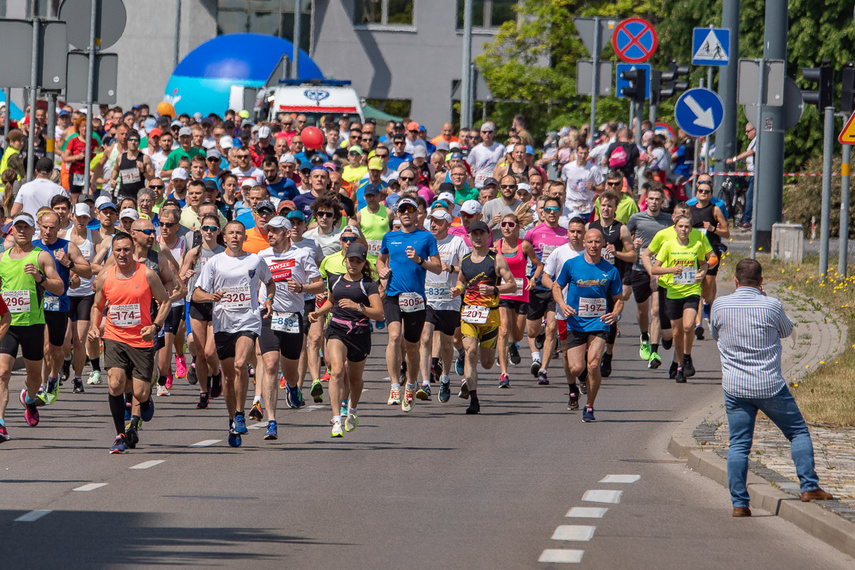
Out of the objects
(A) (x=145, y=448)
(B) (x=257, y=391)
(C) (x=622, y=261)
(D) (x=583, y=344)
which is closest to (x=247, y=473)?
(A) (x=145, y=448)

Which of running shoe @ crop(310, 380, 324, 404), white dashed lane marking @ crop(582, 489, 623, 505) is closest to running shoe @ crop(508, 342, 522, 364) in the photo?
running shoe @ crop(310, 380, 324, 404)

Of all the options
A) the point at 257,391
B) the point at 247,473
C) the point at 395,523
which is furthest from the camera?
the point at 257,391

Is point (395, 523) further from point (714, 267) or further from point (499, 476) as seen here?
point (714, 267)

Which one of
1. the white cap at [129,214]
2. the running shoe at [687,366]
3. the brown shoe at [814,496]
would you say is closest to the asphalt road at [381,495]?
the brown shoe at [814,496]

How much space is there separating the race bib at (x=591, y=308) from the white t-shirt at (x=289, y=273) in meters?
2.41

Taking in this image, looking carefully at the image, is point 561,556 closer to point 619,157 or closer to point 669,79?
point 619,157

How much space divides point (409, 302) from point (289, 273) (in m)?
1.49

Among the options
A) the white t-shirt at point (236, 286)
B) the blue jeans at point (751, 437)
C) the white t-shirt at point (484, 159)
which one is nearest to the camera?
the blue jeans at point (751, 437)

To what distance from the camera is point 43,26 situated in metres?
18.0

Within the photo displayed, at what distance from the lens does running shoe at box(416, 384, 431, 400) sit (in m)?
15.6

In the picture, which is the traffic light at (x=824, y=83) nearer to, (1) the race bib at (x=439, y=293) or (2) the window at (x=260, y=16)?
(1) the race bib at (x=439, y=293)

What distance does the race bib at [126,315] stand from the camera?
12664 mm

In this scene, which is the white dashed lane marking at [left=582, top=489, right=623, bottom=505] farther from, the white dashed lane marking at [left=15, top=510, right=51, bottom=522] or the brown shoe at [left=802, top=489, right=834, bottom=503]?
the white dashed lane marking at [left=15, top=510, right=51, bottom=522]

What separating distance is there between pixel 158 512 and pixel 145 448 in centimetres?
306
